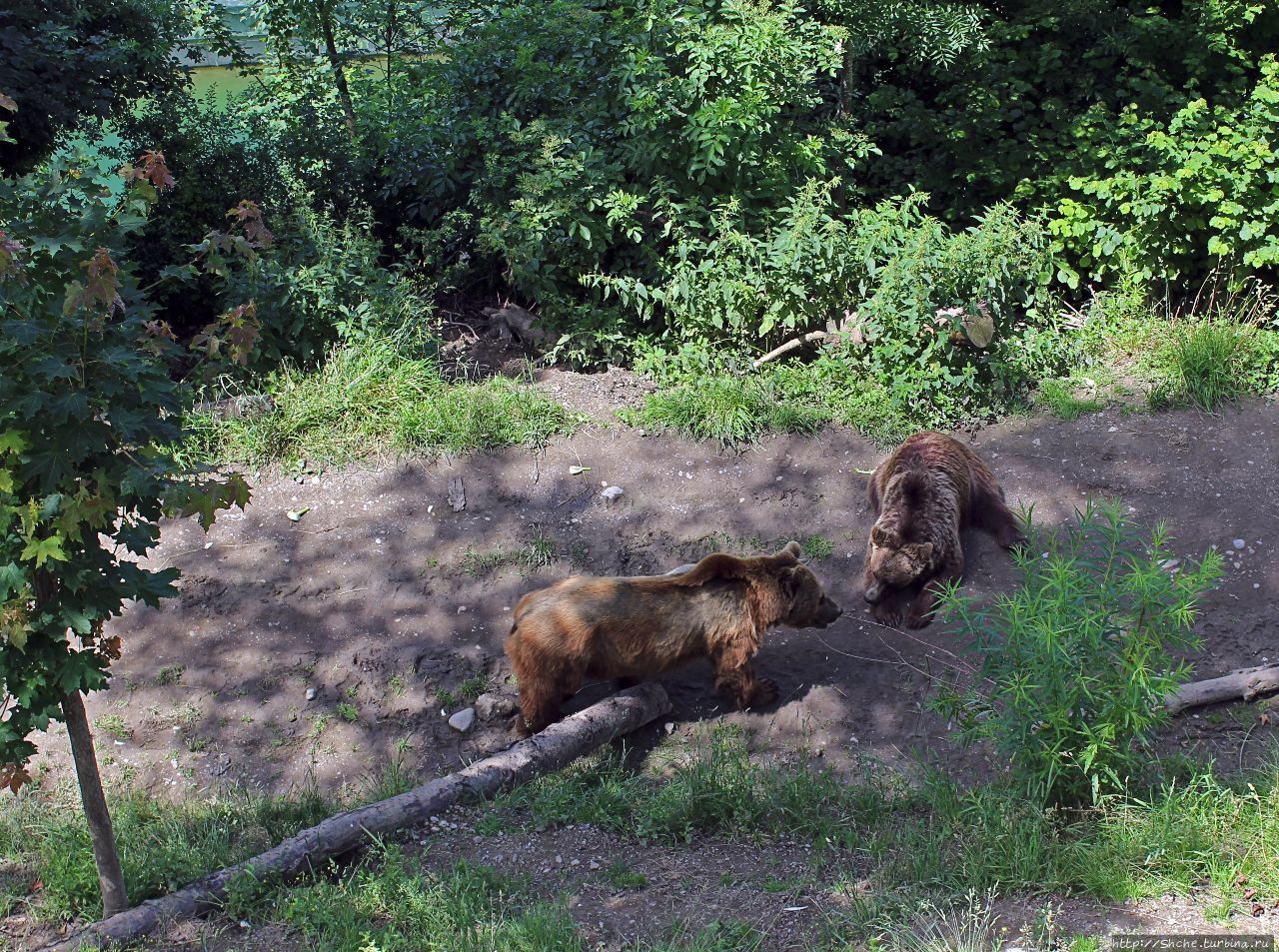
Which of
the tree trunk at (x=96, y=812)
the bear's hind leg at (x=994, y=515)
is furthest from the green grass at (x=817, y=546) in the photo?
the tree trunk at (x=96, y=812)

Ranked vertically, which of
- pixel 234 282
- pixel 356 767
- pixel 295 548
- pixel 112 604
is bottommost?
pixel 356 767

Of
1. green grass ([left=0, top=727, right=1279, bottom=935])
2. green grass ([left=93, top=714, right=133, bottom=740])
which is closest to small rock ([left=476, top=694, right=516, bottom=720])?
green grass ([left=0, top=727, right=1279, bottom=935])

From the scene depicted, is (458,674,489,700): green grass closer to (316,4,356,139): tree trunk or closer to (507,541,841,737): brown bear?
(507,541,841,737): brown bear

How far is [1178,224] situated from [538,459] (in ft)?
19.0

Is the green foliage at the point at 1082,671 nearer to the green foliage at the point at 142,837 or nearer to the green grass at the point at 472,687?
the green grass at the point at 472,687

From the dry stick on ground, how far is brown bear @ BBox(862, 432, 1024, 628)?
5.61 ft

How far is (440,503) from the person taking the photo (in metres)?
8.74

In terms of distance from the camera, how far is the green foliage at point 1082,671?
16.1 ft

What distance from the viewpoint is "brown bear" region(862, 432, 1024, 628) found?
7.57 meters

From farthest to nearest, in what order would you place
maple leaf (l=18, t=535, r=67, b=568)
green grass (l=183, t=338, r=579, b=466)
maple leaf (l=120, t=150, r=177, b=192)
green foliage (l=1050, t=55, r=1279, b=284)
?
green foliage (l=1050, t=55, r=1279, b=284) → green grass (l=183, t=338, r=579, b=466) → maple leaf (l=120, t=150, r=177, b=192) → maple leaf (l=18, t=535, r=67, b=568)

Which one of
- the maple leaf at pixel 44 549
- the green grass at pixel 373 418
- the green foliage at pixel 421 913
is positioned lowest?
the green foliage at pixel 421 913

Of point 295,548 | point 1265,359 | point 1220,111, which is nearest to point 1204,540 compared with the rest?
point 1265,359

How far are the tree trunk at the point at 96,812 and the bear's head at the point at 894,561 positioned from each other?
452 centimetres

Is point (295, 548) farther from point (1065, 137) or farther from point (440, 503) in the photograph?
point (1065, 137)
